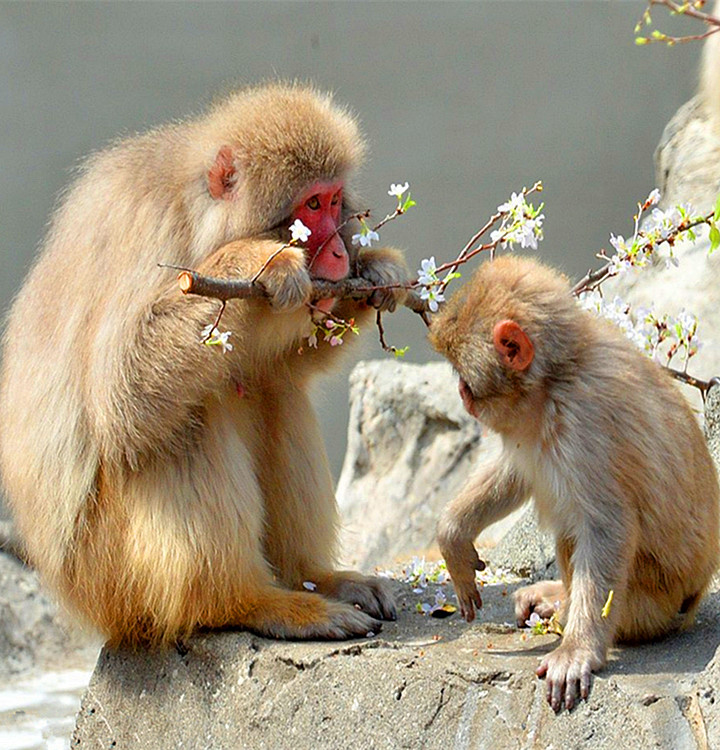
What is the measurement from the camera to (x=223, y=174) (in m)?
4.95

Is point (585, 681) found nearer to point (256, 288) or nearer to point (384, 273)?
point (256, 288)

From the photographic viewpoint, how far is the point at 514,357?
438 cm

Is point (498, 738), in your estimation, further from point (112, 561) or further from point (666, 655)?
point (112, 561)

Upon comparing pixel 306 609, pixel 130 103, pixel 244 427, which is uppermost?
pixel 130 103

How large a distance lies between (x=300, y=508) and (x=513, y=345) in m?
1.43

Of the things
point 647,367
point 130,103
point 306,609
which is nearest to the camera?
point 647,367

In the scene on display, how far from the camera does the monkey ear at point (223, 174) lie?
16.2 feet

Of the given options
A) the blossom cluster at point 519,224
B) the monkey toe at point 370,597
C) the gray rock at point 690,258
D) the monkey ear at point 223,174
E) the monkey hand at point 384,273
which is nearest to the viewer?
the blossom cluster at point 519,224

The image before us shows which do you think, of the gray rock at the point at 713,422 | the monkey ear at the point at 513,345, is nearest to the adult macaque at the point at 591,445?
the monkey ear at the point at 513,345

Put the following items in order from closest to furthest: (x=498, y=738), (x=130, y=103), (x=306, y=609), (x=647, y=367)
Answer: (x=498, y=738) → (x=647, y=367) → (x=306, y=609) → (x=130, y=103)

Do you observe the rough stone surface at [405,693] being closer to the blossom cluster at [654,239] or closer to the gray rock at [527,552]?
the gray rock at [527,552]

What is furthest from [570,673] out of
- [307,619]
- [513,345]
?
[307,619]

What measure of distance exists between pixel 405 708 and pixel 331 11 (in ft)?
23.8

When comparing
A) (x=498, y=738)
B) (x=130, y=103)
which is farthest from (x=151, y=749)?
(x=130, y=103)
